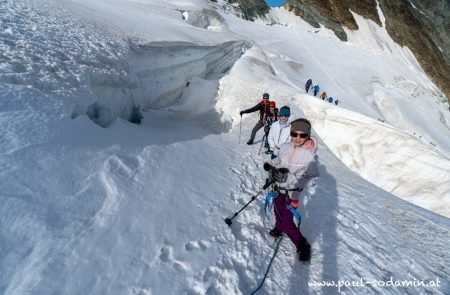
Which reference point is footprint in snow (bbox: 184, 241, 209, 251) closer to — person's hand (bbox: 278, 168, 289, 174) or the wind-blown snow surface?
the wind-blown snow surface

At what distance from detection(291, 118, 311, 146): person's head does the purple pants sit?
2.66 ft

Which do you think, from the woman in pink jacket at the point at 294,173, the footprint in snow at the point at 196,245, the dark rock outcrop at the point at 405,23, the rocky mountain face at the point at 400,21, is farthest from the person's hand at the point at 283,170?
the dark rock outcrop at the point at 405,23

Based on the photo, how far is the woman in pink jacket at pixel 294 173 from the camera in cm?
399

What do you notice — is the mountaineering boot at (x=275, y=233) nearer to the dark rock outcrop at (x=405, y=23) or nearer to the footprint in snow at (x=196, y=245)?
the footprint in snow at (x=196, y=245)

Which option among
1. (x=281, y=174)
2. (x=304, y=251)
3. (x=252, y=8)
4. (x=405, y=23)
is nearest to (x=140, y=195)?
(x=281, y=174)

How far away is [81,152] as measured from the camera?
451cm

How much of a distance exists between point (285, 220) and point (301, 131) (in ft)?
3.97

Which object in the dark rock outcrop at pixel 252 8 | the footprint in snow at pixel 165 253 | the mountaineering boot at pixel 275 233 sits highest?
the dark rock outcrop at pixel 252 8

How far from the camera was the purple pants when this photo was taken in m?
4.09

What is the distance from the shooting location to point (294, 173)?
4125 millimetres

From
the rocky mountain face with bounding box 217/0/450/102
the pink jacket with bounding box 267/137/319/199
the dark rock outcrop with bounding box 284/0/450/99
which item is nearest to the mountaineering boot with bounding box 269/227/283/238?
the pink jacket with bounding box 267/137/319/199

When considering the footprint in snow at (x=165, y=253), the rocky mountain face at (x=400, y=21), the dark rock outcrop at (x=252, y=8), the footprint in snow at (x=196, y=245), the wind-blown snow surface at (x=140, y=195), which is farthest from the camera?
the rocky mountain face at (x=400, y=21)

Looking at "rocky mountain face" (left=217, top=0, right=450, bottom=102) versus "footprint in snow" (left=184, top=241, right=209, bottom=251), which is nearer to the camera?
"footprint in snow" (left=184, top=241, right=209, bottom=251)

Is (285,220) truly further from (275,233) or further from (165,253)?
(165,253)
